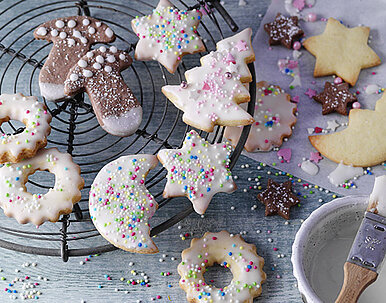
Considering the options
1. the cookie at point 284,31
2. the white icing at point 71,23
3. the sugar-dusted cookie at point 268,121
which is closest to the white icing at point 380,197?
the sugar-dusted cookie at point 268,121

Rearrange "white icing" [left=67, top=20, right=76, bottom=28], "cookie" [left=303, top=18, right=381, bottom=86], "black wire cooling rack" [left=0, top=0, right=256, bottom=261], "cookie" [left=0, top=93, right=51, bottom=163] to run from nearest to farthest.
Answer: "cookie" [left=0, top=93, right=51, bottom=163]
"black wire cooling rack" [left=0, top=0, right=256, bottom=261]
"white icing" [left=67, top=20, right=76, bottom=28]
"cookie" [left=303, top=18, right=381, bottom=86]

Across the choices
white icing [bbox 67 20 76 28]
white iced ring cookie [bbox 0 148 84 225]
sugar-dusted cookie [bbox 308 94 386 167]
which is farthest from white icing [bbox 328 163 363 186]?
white icing [bbox 67 20 76 28]

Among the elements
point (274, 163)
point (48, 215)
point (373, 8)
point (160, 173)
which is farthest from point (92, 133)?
point (373, 8)

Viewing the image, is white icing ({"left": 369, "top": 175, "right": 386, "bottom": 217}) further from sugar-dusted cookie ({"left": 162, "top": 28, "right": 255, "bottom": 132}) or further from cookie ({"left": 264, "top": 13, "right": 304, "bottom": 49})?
cookie ({"left": 264, "top": 13, "right": 304, "bottom": 49})

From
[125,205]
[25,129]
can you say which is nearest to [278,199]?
[125,205]

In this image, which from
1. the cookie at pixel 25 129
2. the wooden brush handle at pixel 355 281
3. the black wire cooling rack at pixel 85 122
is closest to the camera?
the wooden brush handle at pixel 355 281

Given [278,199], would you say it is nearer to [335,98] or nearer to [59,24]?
[335,98]

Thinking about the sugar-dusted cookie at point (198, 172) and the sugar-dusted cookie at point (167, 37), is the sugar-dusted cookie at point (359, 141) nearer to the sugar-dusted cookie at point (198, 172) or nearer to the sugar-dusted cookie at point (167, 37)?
the sugar-dusted cookie at point (198, 172)
